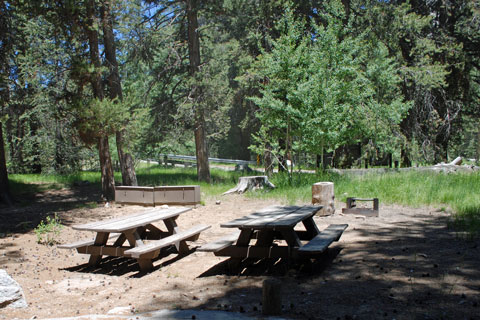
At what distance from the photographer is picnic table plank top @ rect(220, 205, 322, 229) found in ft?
16.9

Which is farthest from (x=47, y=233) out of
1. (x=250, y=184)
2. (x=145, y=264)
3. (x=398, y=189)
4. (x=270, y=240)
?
(x=398, y=189)

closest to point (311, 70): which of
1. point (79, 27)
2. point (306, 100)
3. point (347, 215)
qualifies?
point (306, 100)

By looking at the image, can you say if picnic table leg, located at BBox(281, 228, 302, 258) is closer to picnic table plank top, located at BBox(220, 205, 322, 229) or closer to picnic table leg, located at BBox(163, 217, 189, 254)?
picnic table plank top, located at BBox(220, 205, 322, 229)

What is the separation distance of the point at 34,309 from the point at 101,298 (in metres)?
0.74

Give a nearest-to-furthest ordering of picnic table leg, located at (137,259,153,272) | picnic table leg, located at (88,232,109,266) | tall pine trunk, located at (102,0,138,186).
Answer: picnic table leg, located at (137,259,153,272) → picnic table leg, located at (88,232,109,266) → tall pine trunk, located at (102,0,138,186)

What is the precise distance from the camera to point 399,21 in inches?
651

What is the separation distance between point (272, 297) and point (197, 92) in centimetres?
1397

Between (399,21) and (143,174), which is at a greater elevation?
(399,21)

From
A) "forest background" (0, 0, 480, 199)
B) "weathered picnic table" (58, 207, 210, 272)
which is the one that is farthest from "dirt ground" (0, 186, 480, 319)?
"forest background" (0, 0, 480, 199)

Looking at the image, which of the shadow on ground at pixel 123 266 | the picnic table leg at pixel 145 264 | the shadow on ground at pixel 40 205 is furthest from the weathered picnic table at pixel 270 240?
the shadow on ground at pixel 40 205

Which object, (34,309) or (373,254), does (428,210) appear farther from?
(34,309)

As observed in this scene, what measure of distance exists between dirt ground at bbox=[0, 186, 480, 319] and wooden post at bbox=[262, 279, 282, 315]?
13cm

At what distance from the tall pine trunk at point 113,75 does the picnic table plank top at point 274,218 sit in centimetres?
734

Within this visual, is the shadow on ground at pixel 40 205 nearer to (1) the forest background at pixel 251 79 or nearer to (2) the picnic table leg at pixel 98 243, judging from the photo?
(1) the forest background at pixel 251 79
